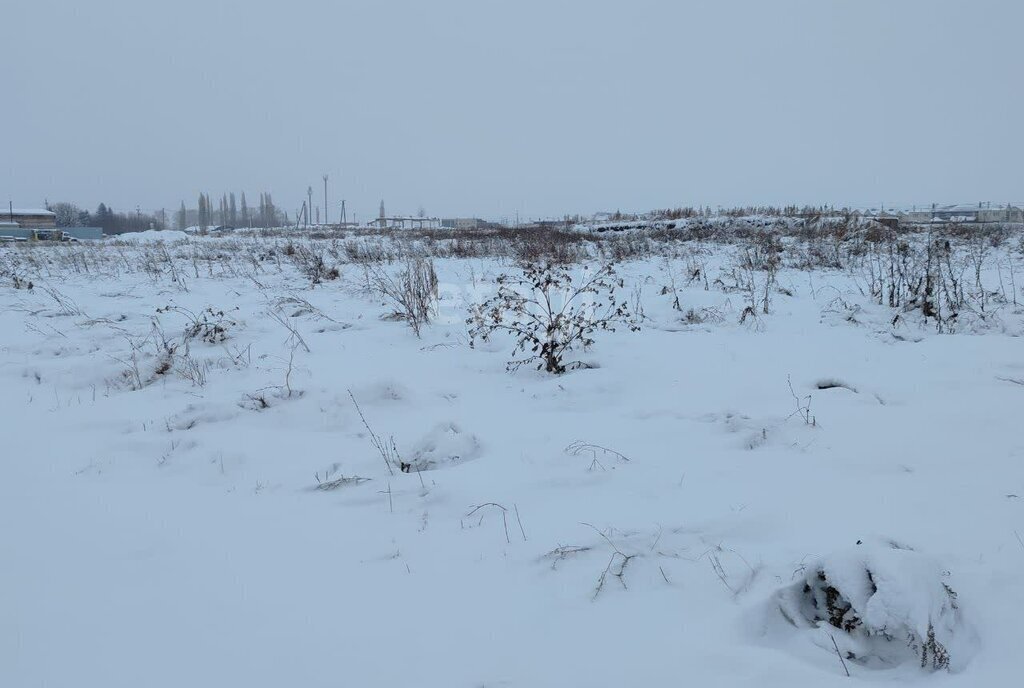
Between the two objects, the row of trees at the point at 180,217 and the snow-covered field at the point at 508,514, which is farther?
the row of trees at the point at 180,217

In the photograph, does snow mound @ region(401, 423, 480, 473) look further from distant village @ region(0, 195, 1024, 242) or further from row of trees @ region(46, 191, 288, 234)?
row of trees @ region(46, 191, 288, 234)

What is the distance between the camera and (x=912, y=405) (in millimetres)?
3033

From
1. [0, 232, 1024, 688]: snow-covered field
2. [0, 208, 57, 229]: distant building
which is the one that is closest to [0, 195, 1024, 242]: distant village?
[0, 208, 57, 229]: distant building

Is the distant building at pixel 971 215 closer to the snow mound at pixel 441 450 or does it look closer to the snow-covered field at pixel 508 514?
the snow-covered field at pixel 508 514

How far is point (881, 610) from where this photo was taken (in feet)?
4.72

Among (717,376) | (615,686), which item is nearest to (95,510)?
(615,686)

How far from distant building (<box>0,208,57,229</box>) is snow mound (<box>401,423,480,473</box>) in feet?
232

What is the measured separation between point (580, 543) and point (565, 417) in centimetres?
126

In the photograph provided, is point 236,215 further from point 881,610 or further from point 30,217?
point 881,610

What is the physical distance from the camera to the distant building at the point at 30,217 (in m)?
55.2

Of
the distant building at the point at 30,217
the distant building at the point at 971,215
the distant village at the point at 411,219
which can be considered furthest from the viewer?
the distant building at the point at 30,217

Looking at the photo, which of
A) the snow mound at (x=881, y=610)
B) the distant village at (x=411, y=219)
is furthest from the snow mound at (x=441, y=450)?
the distant village at (x=411, y=219)

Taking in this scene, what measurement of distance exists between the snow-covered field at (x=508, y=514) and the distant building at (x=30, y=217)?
69148mm

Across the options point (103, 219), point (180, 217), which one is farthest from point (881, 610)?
point (180, 217)
